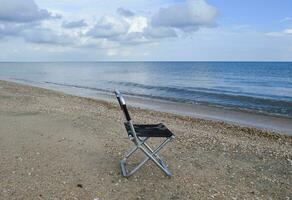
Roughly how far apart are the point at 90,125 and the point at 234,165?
4978 mm

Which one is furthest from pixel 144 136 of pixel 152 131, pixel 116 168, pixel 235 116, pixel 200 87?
pixel 200 87

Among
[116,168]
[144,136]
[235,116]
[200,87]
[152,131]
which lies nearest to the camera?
[144,136]

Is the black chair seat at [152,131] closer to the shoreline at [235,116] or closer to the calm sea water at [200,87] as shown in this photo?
the shoreline at [235,116]

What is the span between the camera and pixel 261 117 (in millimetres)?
17734

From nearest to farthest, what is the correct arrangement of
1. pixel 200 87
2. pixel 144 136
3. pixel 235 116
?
pixel 144 136 → pixel 235 116 → pixel 200 87

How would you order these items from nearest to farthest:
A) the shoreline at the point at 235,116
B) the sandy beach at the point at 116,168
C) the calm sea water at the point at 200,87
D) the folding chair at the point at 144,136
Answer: the sandy beach at the point at 116,168, the folding chair at the point at 144,136, the shoreline at the point at 235,116, the calm sea water at the point at 200,87

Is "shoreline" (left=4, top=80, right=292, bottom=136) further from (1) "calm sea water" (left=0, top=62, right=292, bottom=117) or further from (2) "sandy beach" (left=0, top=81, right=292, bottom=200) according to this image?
(2) "sandy beach" (left=0, top=81, right=292, bottom=200)

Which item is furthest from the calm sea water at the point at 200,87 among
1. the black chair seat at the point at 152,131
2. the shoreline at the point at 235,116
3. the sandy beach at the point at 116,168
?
the black chair seat at the point at 152,131

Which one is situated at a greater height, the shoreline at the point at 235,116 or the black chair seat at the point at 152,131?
the black chair seat at the point at 152,131

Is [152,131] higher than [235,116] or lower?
higher

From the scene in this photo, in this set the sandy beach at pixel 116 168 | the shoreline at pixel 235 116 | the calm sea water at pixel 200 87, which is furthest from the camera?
the calm sea water at pixel 200 87

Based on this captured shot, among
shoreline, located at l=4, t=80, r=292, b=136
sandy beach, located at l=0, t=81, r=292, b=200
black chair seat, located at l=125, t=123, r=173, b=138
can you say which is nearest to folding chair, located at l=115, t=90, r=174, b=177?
black chair seat, located at l=125, t=123, r=173, b=138

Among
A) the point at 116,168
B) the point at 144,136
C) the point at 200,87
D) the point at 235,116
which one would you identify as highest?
the point at 144,136

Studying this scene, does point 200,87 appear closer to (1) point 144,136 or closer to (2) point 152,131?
(2) point 152,131
